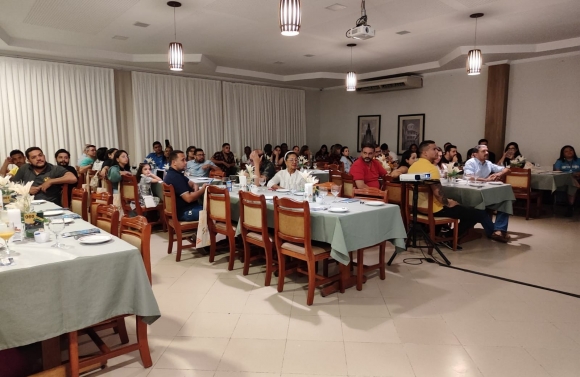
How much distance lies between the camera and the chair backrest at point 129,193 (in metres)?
5.63

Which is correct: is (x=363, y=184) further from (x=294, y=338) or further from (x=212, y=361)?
(x=212, y=361)

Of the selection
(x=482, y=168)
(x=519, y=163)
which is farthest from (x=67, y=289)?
(x=519, y=163)

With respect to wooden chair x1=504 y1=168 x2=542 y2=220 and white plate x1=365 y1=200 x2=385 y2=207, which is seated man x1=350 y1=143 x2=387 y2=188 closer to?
white plate x1=365 y1=200 x2=385 y2=207

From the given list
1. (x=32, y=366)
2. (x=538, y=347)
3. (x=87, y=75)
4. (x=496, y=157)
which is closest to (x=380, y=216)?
(x=538, y=347)

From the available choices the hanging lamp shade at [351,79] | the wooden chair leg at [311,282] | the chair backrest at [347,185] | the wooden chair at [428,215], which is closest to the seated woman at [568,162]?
the wooden chair at [428,215]

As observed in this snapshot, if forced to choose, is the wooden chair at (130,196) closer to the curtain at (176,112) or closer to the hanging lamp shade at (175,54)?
the hanging lamp shade at (175,54)

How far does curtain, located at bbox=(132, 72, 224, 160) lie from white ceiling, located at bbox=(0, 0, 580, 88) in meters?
0.52

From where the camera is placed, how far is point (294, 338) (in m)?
2.86

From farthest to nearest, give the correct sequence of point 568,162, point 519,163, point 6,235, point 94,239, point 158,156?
point 158,156 → point 568,162 → point 519,163 → point 94,239 → point 6,235

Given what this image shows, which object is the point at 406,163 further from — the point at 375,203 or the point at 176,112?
the point at 176,112

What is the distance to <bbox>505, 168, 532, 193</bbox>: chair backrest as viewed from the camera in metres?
6.63

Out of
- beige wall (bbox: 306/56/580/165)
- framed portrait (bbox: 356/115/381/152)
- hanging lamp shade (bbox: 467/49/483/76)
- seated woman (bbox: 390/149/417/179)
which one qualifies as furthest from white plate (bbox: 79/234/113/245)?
framed portrait (bbox: 356/115/381/152)

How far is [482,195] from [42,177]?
5.53 meters

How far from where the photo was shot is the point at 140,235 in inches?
99.3
